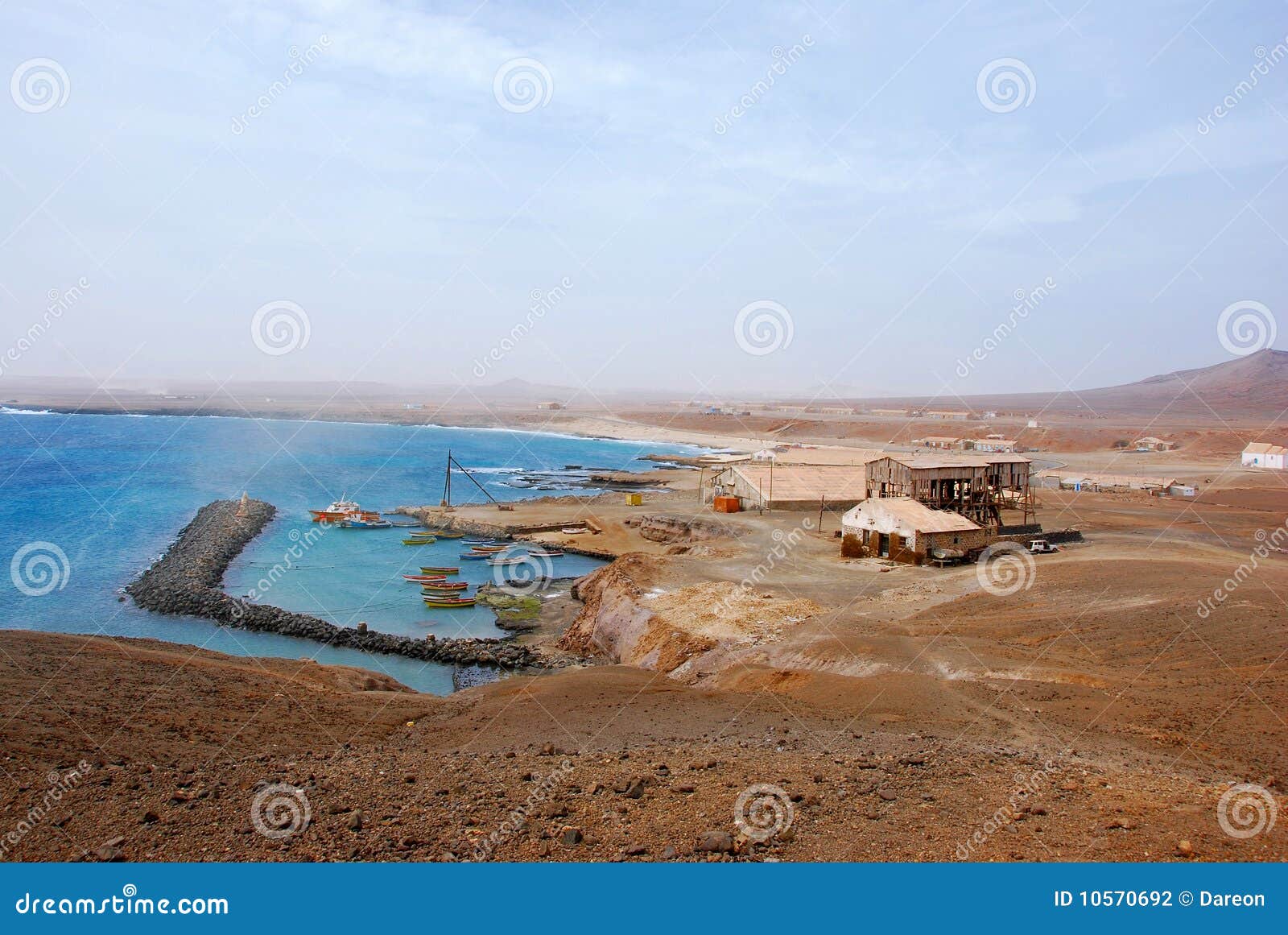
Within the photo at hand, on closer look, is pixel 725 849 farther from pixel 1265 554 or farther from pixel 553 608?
pixel 1265 554

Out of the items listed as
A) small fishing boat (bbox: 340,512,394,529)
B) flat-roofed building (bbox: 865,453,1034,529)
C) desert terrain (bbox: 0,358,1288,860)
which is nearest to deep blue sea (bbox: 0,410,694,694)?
small fishing boat (bbox: 340,512,394,529)

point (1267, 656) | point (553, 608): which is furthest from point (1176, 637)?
point (553, 608)

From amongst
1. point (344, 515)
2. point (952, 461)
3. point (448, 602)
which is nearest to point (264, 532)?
point (344, 515)

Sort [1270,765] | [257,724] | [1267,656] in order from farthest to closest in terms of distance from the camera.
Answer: [1267,656]
[257,724]
[1270,765]

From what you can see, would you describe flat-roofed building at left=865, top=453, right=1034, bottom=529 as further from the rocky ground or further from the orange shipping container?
the rocky ground

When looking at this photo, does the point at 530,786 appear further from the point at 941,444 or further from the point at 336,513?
the point at 941,444

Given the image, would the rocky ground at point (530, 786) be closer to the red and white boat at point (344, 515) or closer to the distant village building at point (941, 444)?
the red and white boat at point (344, 515)

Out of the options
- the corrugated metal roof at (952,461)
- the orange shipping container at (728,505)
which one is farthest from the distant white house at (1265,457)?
the orange shipping container at (728,505)

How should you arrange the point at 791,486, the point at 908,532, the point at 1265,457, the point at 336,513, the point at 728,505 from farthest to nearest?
the point at 1265,457 → the point at 336,513 → the point at 728,505 → the point at 791,486 → the point at 908,532
